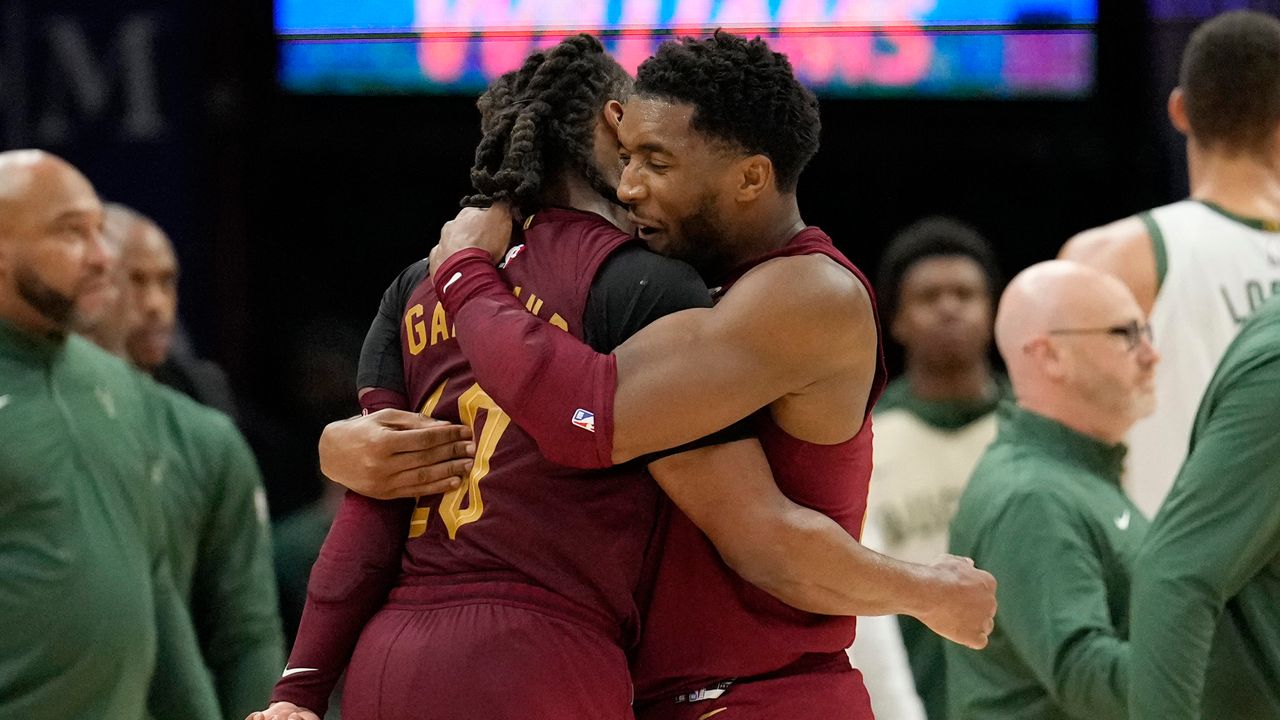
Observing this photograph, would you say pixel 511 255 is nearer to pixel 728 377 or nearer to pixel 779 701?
pixel 728 377

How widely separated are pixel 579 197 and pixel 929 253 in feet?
12.1

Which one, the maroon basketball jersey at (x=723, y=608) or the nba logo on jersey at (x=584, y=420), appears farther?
the maroon basketball jersey at (x=723, y=608)

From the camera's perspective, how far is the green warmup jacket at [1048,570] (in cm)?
380

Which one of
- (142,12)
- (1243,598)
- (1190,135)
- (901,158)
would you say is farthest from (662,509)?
(142,12)

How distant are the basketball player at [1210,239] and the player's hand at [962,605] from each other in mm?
1771

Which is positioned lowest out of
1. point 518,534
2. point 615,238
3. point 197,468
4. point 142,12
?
point 197,468

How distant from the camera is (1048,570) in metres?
3.90

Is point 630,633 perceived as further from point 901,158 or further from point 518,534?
point 901,158

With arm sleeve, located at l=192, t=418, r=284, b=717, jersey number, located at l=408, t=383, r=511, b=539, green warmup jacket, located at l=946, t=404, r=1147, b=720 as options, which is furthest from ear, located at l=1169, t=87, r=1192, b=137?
arm sleeve, located at l=192, t=418, r=284, b=717

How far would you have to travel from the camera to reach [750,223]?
299 centimetres

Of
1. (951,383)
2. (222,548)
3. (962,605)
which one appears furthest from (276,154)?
(962,605)

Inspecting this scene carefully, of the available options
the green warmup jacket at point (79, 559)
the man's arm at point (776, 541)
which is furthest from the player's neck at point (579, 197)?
the green warmup jacket at point (79, 559)

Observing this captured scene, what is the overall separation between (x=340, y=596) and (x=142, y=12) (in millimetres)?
6127

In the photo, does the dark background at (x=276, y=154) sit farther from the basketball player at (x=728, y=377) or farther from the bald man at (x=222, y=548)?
the basketball player at (x=728, y=377)
